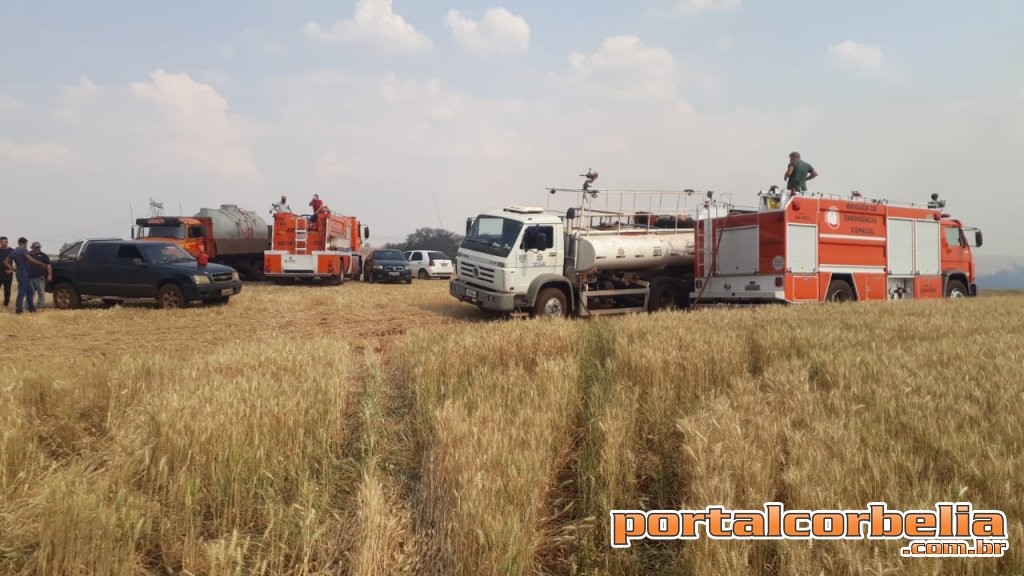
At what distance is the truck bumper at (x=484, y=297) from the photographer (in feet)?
42.2

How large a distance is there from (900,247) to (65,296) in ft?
74.7

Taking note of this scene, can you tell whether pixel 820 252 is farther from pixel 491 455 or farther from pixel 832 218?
pixel 491 455

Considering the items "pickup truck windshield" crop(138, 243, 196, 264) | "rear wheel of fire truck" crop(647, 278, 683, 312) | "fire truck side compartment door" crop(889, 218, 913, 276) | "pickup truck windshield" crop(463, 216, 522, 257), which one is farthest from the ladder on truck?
"fire truck side compartment door" crop(889, 218, 913, 276)

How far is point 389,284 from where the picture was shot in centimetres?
2478

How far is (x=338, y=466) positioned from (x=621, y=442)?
198cm

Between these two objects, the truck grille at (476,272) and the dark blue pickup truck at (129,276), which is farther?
the dark blue pickup truck at (129,276)

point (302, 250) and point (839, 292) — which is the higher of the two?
point (302, 250)

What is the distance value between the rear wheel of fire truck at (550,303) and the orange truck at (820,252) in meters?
3.81

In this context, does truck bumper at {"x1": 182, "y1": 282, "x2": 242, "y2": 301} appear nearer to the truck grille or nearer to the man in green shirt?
the truck grille

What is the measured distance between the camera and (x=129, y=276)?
1432 centimetres

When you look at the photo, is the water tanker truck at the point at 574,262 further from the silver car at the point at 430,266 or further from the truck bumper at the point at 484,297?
the silver car at the point at 430,266

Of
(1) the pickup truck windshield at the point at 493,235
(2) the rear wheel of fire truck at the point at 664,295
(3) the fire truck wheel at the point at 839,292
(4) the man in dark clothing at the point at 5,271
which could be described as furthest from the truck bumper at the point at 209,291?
(3) the fire truck wheel at the point at 839,292

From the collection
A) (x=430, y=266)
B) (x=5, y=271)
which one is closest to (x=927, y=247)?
(x=430, y=266)

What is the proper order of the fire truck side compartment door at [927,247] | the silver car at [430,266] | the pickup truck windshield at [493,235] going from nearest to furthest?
the pickup truck windshield at [493,235] < the fire truck side compartment door at [927,247] < the silver car at [430,266]
